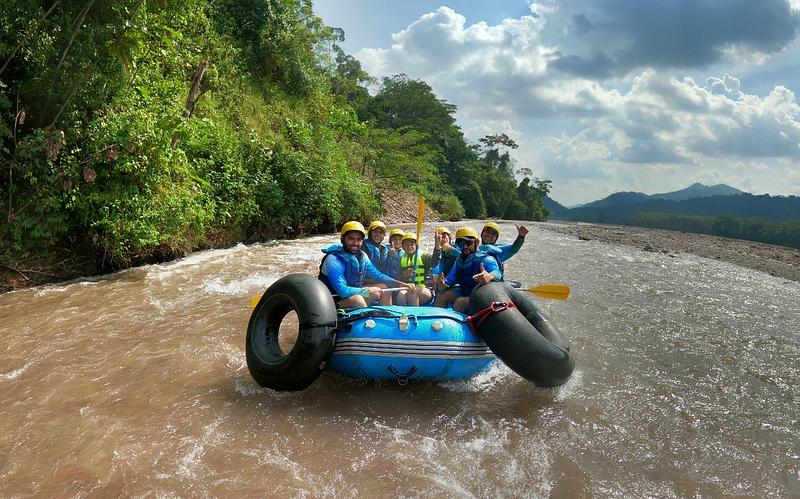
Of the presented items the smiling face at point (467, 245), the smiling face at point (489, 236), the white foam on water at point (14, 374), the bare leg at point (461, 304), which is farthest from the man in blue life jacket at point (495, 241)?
the white foam on water at point (14, 374)

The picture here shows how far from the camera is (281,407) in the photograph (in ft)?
11.7

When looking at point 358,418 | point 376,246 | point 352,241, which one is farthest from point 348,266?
point 358,418

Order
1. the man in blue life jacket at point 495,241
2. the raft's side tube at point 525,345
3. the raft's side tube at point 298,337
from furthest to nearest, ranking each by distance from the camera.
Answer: the man in blue life jacket at point 495,241
the raft's side tube at point 525,345
the raft's side tube at point 298,337

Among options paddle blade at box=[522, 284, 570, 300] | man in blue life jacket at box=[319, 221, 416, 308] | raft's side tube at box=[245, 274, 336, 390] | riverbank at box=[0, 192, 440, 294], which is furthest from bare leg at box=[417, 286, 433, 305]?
riverbank at box=[0, 192, 440, 294]

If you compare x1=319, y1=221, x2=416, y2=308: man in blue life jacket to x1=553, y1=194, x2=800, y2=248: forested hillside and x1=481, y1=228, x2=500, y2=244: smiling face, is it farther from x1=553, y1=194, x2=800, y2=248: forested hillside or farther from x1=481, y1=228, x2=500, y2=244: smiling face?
x1=553, y1=194, x2=800, y2=248: forested hillside

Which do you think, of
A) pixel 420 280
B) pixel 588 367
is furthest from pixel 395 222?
pixel 588 367

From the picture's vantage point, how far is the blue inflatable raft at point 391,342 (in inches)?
142

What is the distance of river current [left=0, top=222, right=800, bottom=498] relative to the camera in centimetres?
278

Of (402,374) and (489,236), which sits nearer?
(402,374)

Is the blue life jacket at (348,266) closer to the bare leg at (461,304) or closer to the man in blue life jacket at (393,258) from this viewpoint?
the bare leg at (461,304)

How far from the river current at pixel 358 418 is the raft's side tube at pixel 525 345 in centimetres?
33

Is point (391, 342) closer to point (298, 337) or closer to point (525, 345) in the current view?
point (298, 337)

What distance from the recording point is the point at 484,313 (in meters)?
3.94

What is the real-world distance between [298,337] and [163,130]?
526cm
